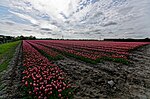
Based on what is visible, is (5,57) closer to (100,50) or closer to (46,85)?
(100,50)

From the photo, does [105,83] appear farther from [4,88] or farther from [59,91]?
[4,88]

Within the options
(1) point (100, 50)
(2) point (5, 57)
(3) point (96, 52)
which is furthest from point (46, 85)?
(1) point (100, 50)

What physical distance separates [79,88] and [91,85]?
704 millimetres

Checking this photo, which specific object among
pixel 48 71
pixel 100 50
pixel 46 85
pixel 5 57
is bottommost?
pixel 5 57

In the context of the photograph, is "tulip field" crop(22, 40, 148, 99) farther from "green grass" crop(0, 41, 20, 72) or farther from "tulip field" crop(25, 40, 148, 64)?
"green grass" crop(0, 41, 20, 72)

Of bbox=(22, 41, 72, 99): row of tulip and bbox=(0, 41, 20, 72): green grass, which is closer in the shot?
bbox=(22, 41, 72, 99): row of tulip

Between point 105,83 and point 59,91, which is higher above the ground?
point 59,91

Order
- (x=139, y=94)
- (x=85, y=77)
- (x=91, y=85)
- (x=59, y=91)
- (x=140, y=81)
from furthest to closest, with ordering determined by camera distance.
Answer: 1. (x=85, y=77)
2. (x=140, y=81)
3. (x=91, y=85)
4. (x=139, y=94)
5. (x=59, y=91)

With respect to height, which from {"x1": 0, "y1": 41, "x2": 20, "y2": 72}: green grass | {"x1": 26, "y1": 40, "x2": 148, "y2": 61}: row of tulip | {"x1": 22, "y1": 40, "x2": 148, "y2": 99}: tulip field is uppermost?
{"x1": 22, "y1": 40, "x2": 148, "y2": 99}: tulip field

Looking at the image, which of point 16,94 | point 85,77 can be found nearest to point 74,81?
point 85,77

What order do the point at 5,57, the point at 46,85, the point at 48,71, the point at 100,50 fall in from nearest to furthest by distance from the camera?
the point at 46,85 < the point at 48,71 < the point at 5,57 < the point at 100,50

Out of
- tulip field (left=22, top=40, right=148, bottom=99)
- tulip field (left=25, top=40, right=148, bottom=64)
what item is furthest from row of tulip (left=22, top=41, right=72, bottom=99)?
tulip field (left=25, top=40, right=148, bottom=64)

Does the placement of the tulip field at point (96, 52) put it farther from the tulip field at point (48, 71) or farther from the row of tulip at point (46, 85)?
the row of tulip at point (46, 85)

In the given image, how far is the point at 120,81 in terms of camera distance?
A: 8.19 m
